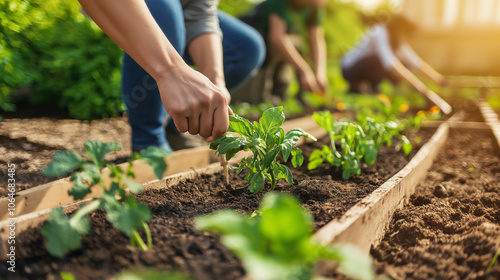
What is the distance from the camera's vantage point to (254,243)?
2.60 feet

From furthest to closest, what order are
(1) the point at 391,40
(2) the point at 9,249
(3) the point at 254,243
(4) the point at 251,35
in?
(1) the point at 391,40 → (4) the point at 251,35 → (2) the point at 9,249 → (3) the point at 254,243

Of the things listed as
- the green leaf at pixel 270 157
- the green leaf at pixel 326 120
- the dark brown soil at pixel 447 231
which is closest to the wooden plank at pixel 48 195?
the green leaf at pixel 270 157

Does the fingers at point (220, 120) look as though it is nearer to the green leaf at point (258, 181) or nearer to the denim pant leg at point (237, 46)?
the green leaf at point (258, 181)

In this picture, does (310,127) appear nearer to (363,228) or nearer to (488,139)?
(488,139)

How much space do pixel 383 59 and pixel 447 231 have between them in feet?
16.8

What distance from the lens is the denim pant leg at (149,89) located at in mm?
2064

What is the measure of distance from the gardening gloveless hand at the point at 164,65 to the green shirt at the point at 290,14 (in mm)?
3400

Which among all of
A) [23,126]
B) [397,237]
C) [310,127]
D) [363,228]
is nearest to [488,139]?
[310,127]

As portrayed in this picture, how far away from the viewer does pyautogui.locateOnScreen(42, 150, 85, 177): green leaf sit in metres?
0.99

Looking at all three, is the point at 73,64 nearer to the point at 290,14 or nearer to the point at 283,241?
the point at 290,14

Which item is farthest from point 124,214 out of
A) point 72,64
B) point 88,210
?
point 72,64

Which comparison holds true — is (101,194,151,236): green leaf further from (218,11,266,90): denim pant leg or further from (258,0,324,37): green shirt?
(258,0,324,37): green shirt

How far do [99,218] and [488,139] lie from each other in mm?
3249

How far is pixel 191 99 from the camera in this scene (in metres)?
1.29
